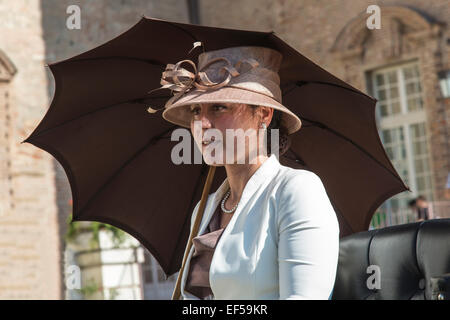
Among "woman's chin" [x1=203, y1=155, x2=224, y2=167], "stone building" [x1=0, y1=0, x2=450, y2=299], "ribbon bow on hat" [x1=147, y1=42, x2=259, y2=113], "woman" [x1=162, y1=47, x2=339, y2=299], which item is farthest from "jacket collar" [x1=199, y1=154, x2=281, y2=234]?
"stone building" [x1=0, y1=0, x2=450, y2=299]

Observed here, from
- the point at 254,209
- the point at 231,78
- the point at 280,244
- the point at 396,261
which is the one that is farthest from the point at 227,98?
the point at 396,261

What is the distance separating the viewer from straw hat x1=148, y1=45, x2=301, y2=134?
2.51m

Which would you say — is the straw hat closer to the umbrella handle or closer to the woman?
the woman

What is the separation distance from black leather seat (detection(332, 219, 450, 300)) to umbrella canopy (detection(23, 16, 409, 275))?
36cm

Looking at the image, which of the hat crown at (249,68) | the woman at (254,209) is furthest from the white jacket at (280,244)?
the hat crown at (249,68)

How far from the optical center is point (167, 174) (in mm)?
3303

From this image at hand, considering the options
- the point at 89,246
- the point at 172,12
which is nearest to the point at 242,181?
the point at 89,246

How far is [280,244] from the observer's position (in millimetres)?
2229

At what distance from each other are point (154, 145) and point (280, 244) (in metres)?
1.16

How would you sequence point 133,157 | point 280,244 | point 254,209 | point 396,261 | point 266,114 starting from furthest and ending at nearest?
point 133,157 < point 396,261 < point 266,114 < point 254,209 < point 280,244

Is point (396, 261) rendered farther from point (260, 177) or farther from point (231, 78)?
point (231, 78)

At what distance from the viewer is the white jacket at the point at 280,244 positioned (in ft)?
7.11

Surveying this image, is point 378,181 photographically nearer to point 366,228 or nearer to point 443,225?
point 366,228
